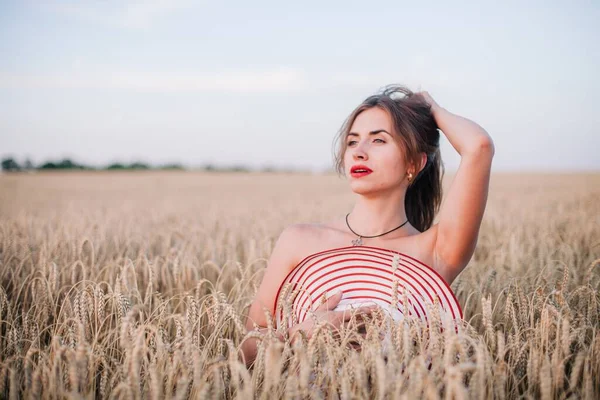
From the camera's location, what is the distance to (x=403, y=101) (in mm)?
2268

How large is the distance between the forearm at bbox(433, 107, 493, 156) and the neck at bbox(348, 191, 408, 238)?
0.37 m

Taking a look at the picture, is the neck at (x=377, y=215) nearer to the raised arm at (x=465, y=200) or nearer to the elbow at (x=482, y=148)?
the raised arm at (x=465, y=200)

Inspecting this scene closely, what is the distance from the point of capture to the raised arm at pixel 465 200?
75.3 inches

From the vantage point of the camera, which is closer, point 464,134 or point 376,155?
point 464,134

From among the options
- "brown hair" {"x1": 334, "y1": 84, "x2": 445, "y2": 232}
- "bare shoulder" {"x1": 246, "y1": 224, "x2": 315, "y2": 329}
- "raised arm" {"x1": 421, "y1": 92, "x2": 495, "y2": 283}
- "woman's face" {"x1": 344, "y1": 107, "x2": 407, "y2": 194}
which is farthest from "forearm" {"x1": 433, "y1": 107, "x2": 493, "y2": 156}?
"bare shoulder" {"x1": 246, "y1": 224, "x2": 315, "y2": 329}

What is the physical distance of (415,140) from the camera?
217 cm

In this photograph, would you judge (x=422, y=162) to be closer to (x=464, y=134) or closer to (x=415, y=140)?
(x=415, y=140)

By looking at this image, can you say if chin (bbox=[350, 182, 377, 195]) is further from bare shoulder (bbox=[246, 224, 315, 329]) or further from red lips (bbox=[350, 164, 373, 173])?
bare shoulder (bbox=[246, 224, 315, 329])

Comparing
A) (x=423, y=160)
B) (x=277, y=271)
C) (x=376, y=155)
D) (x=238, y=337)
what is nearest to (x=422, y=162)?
(x=423, y=160)

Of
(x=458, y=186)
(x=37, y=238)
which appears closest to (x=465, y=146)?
(x=458, y=186)

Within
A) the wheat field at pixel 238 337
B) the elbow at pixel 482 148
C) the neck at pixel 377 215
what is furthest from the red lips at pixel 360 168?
the wheat field at pixel 238 337

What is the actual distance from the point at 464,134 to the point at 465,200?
0.97ft

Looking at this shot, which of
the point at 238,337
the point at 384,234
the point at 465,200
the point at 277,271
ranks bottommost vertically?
the point at 238,337

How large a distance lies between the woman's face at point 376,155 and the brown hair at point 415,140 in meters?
0.04
